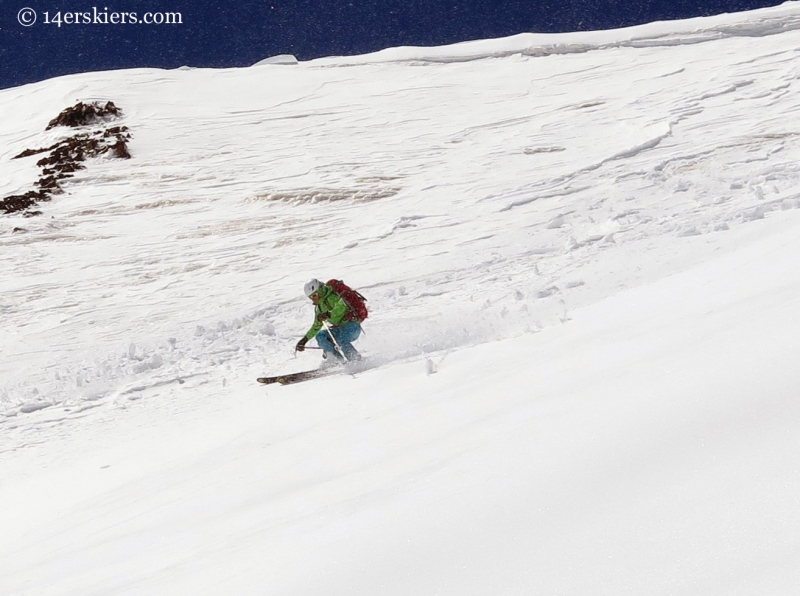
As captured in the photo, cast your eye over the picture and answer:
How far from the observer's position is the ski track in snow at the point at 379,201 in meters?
10.8

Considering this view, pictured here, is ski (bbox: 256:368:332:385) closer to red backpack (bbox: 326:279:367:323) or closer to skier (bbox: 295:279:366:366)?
skier (bbox: 295:279:366:366)

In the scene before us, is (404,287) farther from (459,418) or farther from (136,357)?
(459,418)

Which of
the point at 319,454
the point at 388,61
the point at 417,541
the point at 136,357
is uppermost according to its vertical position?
the point at 388,61

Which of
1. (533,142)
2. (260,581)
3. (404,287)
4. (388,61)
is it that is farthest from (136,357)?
(388,61)

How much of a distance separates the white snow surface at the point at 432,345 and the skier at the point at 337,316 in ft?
1.43

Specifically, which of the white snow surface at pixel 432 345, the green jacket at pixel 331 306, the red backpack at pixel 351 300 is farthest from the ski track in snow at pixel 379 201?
the green jacket at pixel 331 306

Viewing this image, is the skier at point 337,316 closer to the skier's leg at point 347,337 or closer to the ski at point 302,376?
the skier's leg at point 347,337

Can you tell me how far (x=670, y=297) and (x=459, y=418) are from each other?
2507 millimetres

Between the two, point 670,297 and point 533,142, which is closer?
point 670,297

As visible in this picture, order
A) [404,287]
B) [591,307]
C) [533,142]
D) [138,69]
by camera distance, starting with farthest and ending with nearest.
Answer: [138,69] → [533,142] → [404,287] → [591,307]

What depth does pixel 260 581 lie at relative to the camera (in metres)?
3.37

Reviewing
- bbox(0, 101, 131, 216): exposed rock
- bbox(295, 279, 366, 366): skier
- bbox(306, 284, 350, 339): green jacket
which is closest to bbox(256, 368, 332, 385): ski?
bbox(295, 279, 366, 366): skier

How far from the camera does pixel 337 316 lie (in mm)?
8305

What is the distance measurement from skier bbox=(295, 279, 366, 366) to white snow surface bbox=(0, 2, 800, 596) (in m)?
0.44
